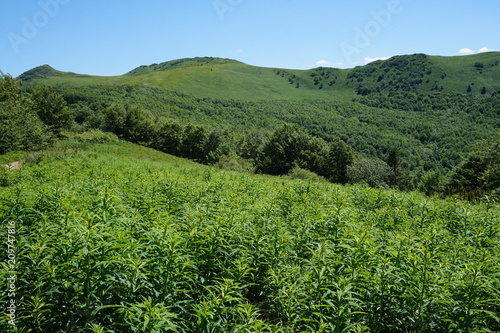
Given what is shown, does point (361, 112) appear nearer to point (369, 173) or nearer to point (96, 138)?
point (369, 173)

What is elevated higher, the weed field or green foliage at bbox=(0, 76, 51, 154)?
green foliage at bbox=(0, 76, 51, 154)

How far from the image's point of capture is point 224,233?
5.02m

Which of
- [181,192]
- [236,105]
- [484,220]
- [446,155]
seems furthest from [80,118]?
[446,155]

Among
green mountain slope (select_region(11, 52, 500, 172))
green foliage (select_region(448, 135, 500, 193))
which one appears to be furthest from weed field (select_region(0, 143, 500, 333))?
green mountain slope (select_region(11, 52, 500, 172))

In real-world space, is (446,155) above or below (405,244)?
below

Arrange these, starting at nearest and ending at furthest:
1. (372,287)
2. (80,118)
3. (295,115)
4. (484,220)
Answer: (372,287) < (484,220) < (80,118) < (295,115)

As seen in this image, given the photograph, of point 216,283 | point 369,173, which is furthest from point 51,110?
point 216,283

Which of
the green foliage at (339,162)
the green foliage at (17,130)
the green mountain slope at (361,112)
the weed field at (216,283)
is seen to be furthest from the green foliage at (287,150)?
the weed field at (216,283)

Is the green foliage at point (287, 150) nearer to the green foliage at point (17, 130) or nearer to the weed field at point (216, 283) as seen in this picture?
the green foliage at point (17, 130)

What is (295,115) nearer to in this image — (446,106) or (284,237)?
(446,106)

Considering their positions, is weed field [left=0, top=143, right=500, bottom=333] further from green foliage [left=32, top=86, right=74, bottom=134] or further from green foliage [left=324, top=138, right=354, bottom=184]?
green foliage [left=32, top=86, right=74, bottom=134]

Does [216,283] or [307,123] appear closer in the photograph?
[216,283]

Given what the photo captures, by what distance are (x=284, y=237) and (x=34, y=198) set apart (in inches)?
230

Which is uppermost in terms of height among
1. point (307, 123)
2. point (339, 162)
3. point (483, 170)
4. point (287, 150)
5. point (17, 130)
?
point (17, 130)
